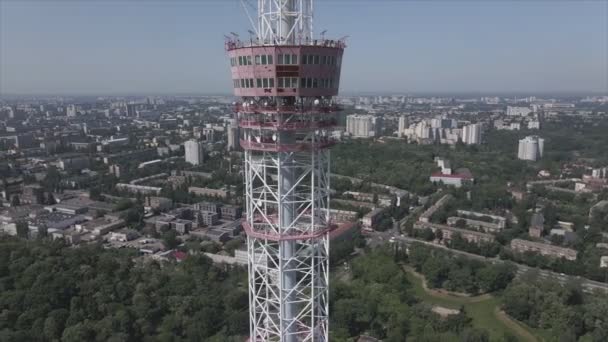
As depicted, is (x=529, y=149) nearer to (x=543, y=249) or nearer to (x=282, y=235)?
(x=543, y=249)

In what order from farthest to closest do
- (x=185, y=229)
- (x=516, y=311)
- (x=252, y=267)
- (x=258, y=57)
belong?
1. (x=185, y=229)
2. (x=516, y=311)
3. (x=252, y=267)
4. (x=258, y=57)

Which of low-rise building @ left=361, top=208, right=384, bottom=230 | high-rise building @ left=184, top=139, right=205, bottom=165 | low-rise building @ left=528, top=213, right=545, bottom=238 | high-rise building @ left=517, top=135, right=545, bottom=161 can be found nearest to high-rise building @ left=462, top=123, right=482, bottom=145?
high-rise building @ left=517, top=135, right=545, bottom=161

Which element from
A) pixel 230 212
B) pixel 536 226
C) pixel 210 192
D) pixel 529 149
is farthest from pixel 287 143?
pixel 529 149

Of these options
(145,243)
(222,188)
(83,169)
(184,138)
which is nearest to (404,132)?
(184,138)

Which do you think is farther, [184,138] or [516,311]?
[184,138]

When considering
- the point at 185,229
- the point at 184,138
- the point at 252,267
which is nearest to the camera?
the point at 252,267

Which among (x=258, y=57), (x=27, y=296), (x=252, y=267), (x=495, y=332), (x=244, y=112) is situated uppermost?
(x=258, y=57)

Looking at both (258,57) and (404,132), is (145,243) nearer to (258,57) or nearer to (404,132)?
(258,57)

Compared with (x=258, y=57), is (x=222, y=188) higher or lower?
lower
